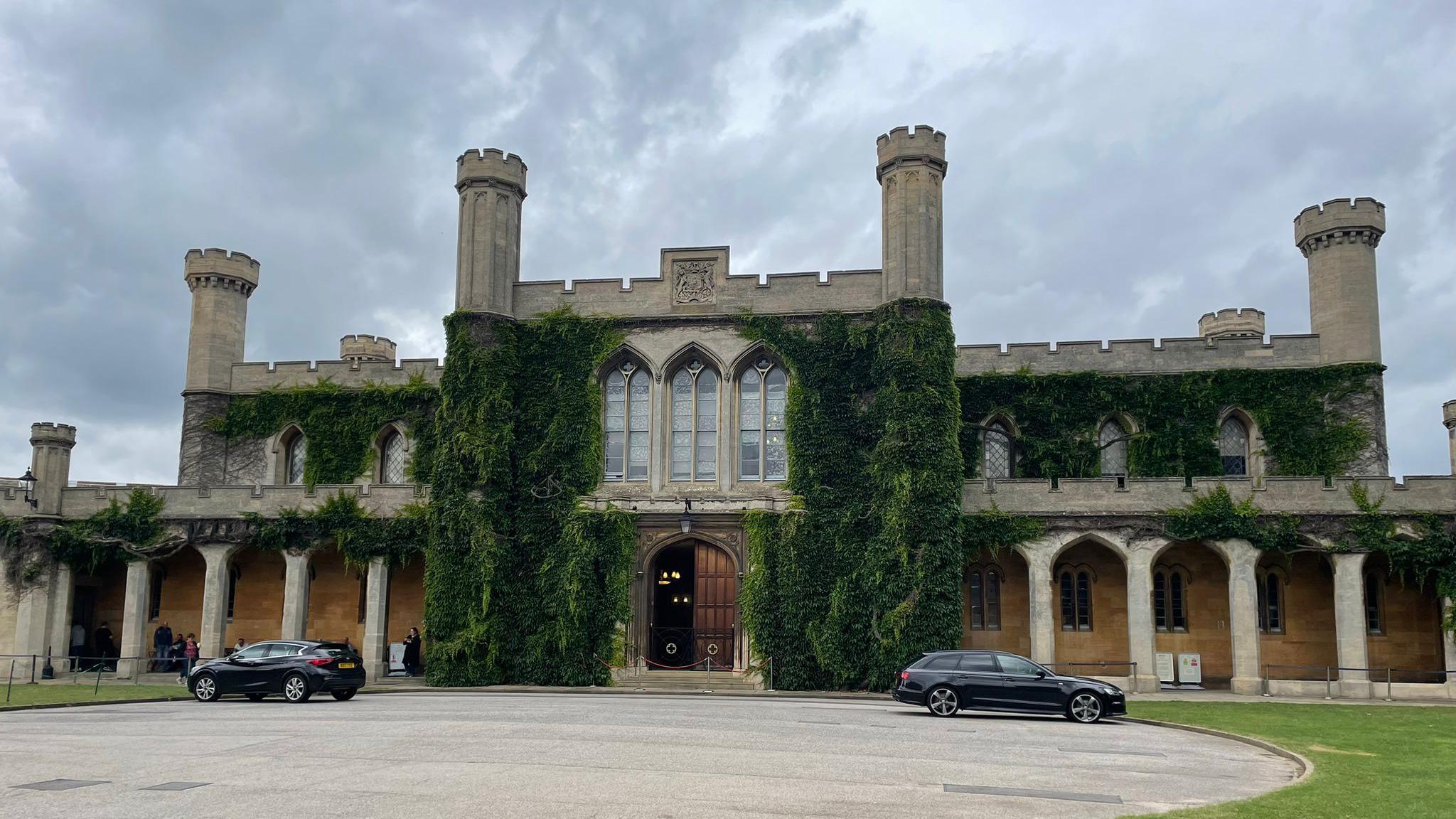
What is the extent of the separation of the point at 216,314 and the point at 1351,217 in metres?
32.6

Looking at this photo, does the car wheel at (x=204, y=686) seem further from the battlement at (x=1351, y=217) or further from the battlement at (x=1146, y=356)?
the battlement at (x=1351, y=217)

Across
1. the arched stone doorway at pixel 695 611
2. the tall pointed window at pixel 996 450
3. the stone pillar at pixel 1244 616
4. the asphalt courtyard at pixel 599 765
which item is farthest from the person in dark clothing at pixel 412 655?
the stone pillar at pixel 1244 616

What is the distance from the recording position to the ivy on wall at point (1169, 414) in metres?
31.4

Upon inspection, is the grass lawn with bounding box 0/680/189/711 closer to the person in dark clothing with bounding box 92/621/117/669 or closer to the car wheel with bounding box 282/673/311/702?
the car wheel with bounding box 282/673/311/702

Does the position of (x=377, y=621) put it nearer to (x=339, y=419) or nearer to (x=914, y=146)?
(x=339, y=419)

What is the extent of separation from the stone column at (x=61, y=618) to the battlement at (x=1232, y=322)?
118 feet

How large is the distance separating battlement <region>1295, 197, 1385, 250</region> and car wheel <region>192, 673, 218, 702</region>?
29.6 m

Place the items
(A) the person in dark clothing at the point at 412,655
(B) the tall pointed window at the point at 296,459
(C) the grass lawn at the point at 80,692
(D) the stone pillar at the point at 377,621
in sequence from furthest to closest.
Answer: (B) the tall pointed window at the point at 296,459 → (A) the person in dark clothing at the point at 412,655 → (D) the stone pillar at the point at 377,621 → (C) the grass lawn at the point at 80,692

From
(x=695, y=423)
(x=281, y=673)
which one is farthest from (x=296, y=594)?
(x=695, y=423)

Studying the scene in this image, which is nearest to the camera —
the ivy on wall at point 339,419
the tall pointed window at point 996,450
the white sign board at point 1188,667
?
the white sign board at point 1188,667

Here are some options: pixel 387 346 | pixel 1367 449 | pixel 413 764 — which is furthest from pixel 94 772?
pixel 387 346

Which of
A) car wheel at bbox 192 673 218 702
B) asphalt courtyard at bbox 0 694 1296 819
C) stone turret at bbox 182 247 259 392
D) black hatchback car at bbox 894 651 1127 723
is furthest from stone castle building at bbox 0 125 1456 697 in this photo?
asphalt courtyard at bbox 0 694 1296 819

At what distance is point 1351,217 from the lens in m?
32.3

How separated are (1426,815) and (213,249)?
3518 centimetres
